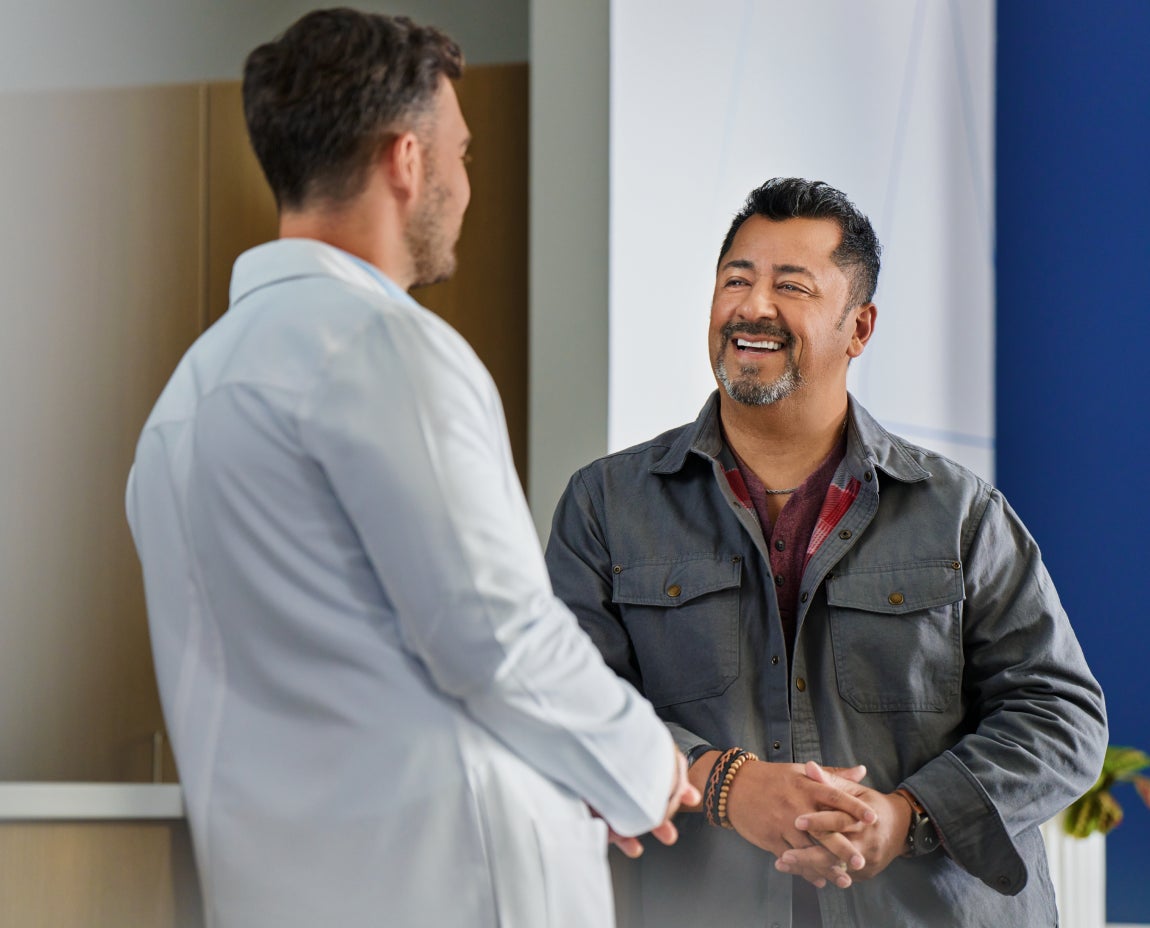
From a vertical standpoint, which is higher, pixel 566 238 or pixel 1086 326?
pixel 566 238

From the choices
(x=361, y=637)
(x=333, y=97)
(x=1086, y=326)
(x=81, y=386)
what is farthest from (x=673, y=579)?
(x=1086, y=326)

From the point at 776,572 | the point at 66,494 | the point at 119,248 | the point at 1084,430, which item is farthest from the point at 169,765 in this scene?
the point at 1084,430

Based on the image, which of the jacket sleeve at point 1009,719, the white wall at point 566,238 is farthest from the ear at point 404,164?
the white wall at point 566,238

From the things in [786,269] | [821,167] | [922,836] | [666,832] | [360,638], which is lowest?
[922,836]

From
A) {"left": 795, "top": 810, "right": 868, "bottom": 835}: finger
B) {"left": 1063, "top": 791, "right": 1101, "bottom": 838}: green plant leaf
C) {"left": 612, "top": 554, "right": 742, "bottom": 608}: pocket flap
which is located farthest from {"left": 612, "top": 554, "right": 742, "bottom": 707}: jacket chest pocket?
{"left": 1063, "top": 791, "right": 1101, "bottom": 838}: green plant leaf

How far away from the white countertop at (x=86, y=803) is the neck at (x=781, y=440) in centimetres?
85

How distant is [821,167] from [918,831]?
69.6 inches

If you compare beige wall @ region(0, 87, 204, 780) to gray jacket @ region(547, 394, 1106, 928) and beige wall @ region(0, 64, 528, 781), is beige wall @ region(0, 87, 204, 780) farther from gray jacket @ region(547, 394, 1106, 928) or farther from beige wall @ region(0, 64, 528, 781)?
gray jacket @ region(547, 394, 1106, 928)

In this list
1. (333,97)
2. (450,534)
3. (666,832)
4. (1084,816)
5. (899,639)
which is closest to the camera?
(450,534)

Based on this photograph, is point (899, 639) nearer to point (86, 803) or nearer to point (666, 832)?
point (666, 832)

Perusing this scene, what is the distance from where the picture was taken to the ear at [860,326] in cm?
179

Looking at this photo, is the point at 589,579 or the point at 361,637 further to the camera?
the point at 589,579

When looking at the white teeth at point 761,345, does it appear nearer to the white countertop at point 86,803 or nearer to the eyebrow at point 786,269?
the eyebrow at point 786,269

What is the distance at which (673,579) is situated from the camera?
162 centimetres
